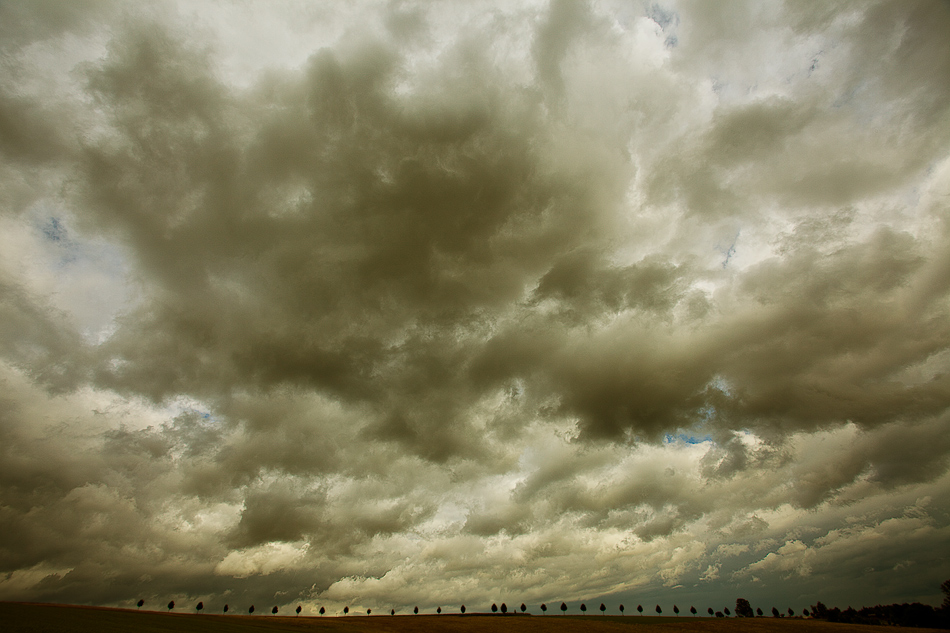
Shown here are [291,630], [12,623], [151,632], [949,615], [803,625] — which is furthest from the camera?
[949,615]

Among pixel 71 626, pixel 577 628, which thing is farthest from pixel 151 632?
pixel 577 628

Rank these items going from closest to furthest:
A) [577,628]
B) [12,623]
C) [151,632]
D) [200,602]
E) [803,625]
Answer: [12,623]
[151,632]
[577,628]
[803,625]
[200,602]

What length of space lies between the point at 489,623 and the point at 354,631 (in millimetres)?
37333

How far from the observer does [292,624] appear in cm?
8906

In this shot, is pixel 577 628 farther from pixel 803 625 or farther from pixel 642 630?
pixel 803 625

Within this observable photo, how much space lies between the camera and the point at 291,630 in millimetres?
78375

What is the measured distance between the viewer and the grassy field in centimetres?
5497

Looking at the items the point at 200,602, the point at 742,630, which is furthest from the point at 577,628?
the point at 200,602

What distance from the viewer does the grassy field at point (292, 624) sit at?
54969 mm

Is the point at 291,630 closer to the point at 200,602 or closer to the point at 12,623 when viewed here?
the point at 12,623

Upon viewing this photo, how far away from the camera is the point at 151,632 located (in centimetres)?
5488

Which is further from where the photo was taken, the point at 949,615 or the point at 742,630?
the point at 949,615

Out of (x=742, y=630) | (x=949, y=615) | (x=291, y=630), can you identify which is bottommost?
(x=949, y=615)

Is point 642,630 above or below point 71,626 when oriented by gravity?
below
